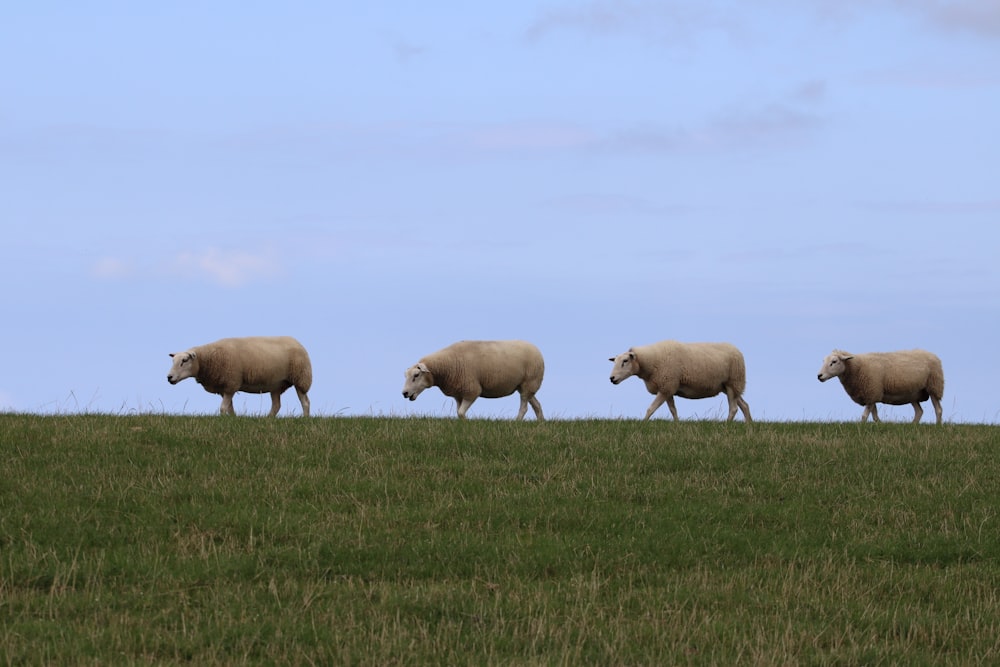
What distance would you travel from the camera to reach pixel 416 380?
2605 centimetres

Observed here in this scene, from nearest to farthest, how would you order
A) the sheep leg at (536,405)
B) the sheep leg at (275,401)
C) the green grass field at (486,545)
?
the green grass field at (486,545) < the sheep leg at (275,401) < the sheep leg at (536,405)

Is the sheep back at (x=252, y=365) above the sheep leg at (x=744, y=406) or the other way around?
above

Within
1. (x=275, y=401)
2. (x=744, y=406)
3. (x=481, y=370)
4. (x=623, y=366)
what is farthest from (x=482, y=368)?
(x=744, y=406)

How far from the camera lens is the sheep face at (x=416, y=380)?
25.9 metres

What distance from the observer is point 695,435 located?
18.1 metres

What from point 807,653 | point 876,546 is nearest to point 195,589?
point 807,653

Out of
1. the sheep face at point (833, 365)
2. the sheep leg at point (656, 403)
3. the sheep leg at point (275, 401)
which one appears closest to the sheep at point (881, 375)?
the sheep face at point (833, 365)

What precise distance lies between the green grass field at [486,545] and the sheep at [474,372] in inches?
297

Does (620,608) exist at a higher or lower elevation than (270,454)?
lower

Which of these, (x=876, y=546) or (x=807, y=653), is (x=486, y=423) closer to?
(x=876, y=546)

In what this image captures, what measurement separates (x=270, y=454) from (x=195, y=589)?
5.32m

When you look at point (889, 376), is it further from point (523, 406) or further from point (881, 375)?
point (523, 406)

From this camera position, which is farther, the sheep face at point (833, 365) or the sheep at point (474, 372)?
the sheep face at point (833, 365)

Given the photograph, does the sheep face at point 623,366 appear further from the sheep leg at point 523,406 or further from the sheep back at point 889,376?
the sheep back at point 889,376
